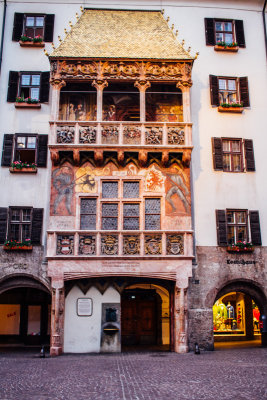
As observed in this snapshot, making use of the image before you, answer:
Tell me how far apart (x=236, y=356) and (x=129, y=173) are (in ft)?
27.9

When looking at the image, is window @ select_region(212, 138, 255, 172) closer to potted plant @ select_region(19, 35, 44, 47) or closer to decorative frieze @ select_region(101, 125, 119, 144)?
decorative frieze @ select_region(101, 125, 119, 144)

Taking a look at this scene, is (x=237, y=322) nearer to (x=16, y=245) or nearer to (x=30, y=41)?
(x=16, y=245)

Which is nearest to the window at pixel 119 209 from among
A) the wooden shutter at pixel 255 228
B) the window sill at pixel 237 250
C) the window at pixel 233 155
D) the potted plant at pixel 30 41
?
the window sill at pixel 237 250

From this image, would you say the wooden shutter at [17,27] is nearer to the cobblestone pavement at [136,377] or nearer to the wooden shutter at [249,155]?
the wooden shutter at [249,155]

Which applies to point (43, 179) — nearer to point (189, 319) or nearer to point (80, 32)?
point (80, 32)

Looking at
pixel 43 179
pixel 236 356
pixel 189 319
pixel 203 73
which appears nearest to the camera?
pixel 236 356

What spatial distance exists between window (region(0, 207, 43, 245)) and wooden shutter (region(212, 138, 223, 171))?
8.15 meters

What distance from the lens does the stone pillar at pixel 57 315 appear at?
16859 mm

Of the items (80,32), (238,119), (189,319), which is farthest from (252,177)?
(80,32)

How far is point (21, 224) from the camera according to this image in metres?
18.6

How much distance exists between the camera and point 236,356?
15.9 m

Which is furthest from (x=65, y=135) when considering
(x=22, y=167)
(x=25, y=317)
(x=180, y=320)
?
(x=25, y=317)

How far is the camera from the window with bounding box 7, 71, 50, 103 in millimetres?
19984

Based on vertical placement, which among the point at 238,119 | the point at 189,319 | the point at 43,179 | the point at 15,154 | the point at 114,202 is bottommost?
the point at 189,319
